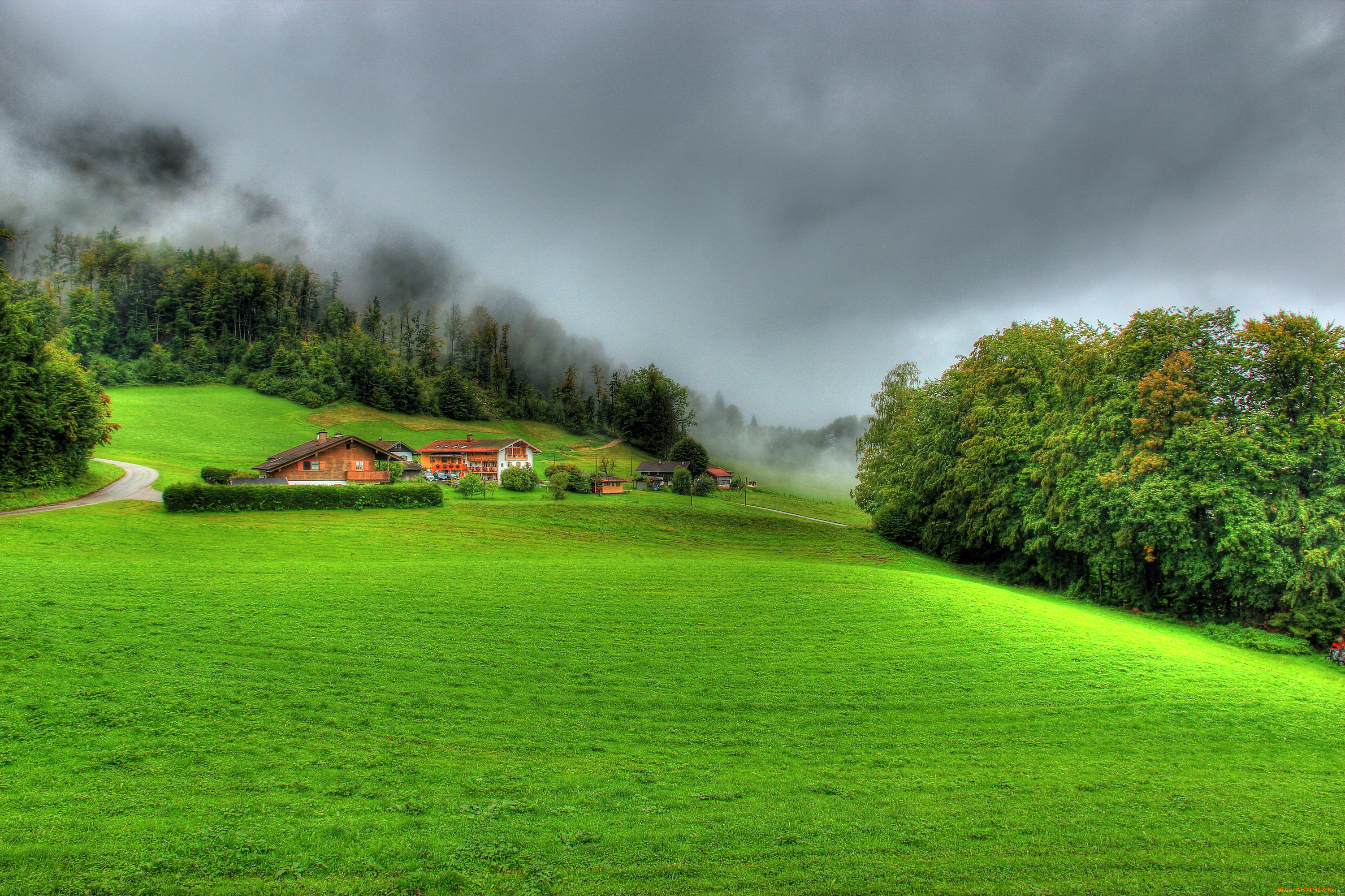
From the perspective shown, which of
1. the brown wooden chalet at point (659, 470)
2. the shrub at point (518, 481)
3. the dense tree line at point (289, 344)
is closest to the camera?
the shrub at point (518, 481)

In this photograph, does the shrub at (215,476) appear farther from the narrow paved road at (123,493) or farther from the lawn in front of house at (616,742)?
the lawn in front of house at (616,742)

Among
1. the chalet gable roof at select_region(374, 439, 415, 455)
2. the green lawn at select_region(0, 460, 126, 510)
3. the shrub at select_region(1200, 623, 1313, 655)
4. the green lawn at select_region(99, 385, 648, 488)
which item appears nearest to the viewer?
the shrub at select_region(1200, 623, 1313, 655)

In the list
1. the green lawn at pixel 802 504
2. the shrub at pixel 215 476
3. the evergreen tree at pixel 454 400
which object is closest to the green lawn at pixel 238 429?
the shrub at pixel 215 476

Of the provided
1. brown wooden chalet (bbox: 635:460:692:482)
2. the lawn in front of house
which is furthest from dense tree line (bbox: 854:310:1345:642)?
brown wooden chalet (bbox: 635:460:692:482)

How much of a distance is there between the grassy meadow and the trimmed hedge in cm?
1715

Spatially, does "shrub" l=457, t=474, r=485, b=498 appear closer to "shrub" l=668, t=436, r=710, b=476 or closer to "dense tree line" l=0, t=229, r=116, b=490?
"dense tree line" l=0, t=229, r=116, b=490

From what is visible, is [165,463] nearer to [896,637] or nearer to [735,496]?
[735,496]

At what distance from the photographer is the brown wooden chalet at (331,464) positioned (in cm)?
4894

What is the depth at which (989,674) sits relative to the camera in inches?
551

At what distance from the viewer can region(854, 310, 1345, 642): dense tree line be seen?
2239 cm

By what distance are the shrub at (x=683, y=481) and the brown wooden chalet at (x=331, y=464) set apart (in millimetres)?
29741

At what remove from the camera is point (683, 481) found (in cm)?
6241

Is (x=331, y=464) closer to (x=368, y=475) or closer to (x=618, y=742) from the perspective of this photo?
(x=368, y=475)

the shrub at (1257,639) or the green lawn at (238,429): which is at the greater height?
the green lawn at (238,429)
